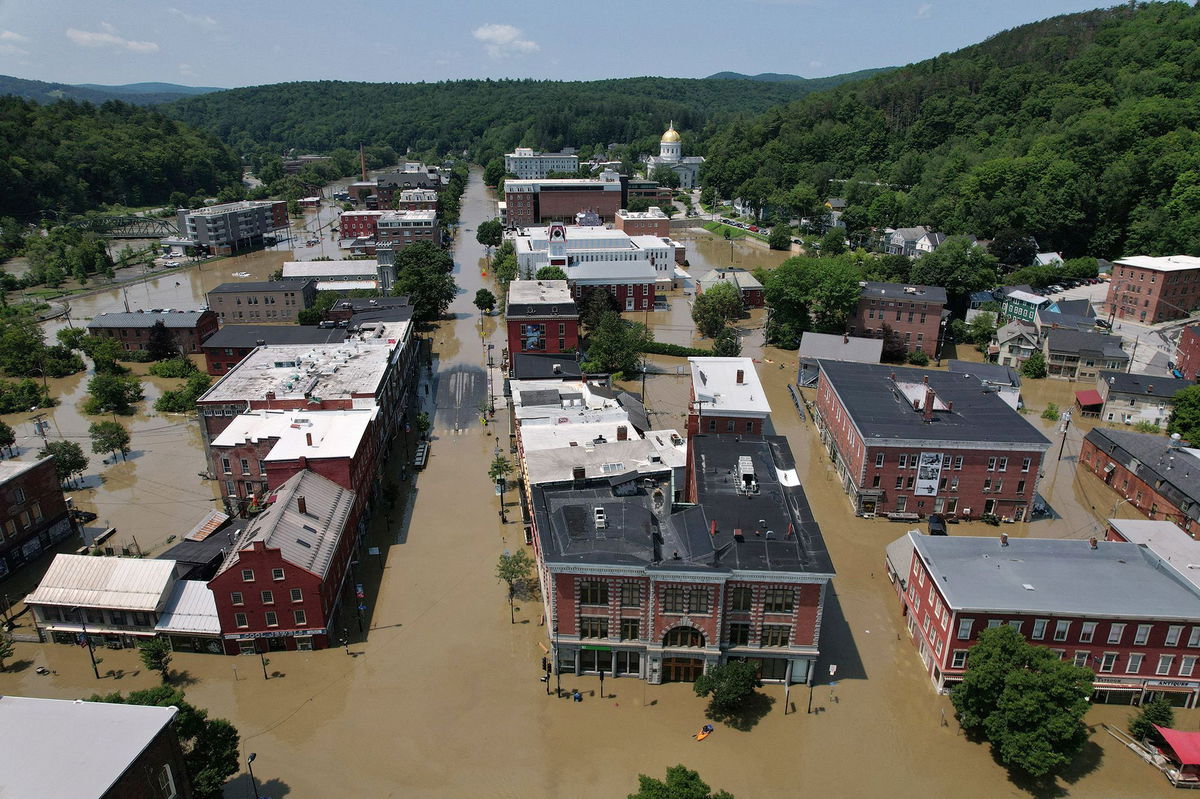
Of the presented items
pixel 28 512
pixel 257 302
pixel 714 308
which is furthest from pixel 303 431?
pixel 714 308

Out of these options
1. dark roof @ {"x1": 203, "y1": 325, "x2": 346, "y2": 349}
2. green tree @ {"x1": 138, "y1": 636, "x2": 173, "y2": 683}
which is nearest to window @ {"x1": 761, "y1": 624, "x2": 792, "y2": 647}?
green tree @ {"x1": 138, "y1": 636, "x2": 173, "y2": 683}

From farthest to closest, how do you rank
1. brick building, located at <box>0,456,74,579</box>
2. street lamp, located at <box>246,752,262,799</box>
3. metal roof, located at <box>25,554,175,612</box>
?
1. brick building, located at <box>0,456,74,579</box>
2. metal roof, located at <box>25,554,175,612</box>
3. street lamp, located at <box>246,752,262,799</box>

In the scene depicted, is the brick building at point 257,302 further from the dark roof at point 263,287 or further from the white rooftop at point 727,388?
the white rooftop at point 727,388

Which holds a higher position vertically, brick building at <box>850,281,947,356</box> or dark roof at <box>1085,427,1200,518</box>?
brick building at <box>850,281,947,356</box>

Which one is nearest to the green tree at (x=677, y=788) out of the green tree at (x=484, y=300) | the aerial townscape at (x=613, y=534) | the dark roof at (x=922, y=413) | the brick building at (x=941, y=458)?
the aerial townscape at (x=613, y=534)

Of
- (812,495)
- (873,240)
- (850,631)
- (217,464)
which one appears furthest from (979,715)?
(873,240)

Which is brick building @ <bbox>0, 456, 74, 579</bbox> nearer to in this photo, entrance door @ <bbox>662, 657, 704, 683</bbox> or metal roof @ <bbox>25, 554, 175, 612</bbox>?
metal roof @ <bbox>25, 554, 175, 612</bbox>
